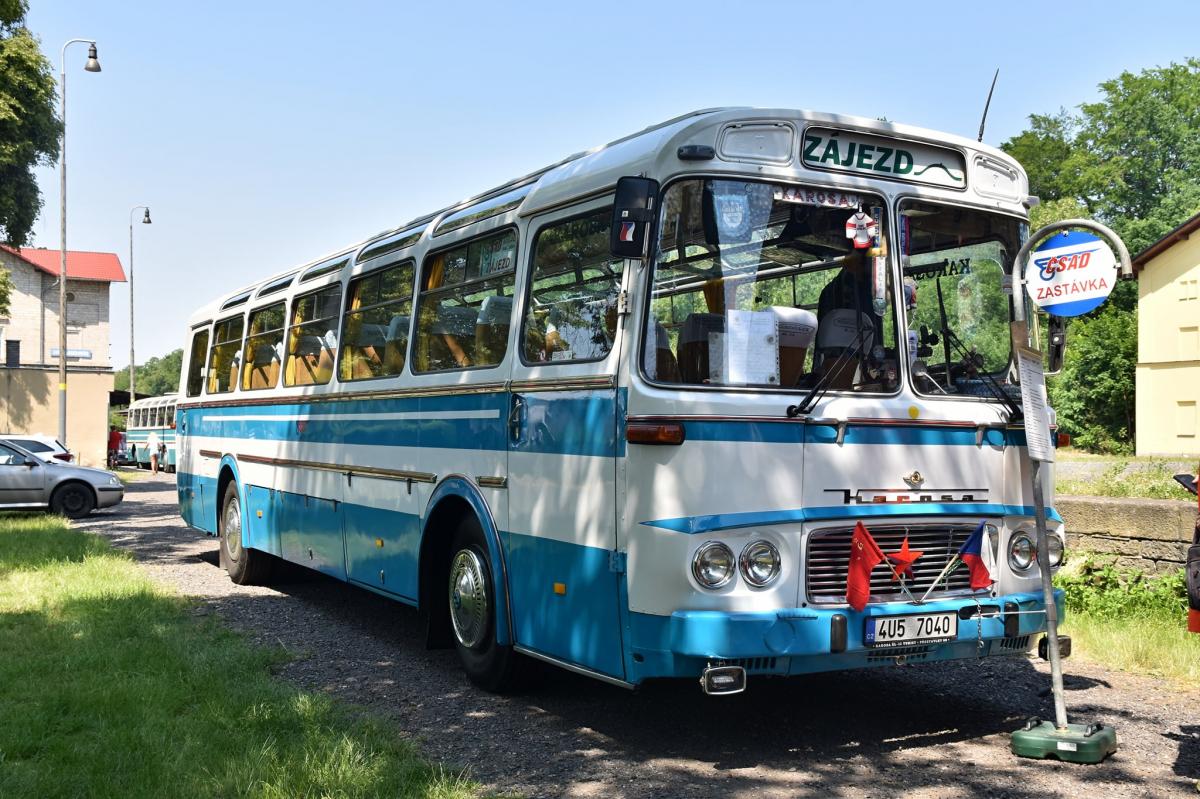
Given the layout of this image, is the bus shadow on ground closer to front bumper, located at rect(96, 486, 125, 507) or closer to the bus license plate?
the bus license plate

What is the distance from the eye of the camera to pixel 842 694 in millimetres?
7402

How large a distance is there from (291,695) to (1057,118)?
72245 mm

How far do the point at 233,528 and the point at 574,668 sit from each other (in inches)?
→ 303

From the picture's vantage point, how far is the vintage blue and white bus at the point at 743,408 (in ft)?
18.5

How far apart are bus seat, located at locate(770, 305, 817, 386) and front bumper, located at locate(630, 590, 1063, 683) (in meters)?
1.11

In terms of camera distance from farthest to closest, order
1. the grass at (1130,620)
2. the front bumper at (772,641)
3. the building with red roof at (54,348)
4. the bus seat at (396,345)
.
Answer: the building with red roof at (54,348) < the bus seat at (396,345) < the grass at (1130,620) < the front bumper at (772,641)

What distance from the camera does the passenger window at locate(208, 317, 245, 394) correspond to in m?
13.1

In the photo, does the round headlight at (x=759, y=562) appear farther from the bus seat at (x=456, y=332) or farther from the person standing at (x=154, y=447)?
the person standing at (x=154, y=447)

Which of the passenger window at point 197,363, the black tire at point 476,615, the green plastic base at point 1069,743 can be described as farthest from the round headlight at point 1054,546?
the passenger window at point 197,363

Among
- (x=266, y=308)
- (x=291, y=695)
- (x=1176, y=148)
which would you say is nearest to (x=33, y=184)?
(x=266, y=308)

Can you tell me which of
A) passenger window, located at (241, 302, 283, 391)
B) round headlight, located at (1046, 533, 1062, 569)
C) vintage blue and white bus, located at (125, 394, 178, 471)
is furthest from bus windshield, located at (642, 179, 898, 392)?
vintage blue and white bus, located at (125, 394, 178, 471)

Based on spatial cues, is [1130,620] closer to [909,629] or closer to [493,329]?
[909,629]

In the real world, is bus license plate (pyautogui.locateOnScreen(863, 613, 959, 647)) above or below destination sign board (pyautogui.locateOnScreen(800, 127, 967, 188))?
below

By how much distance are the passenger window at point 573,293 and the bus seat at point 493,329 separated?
26 cm
